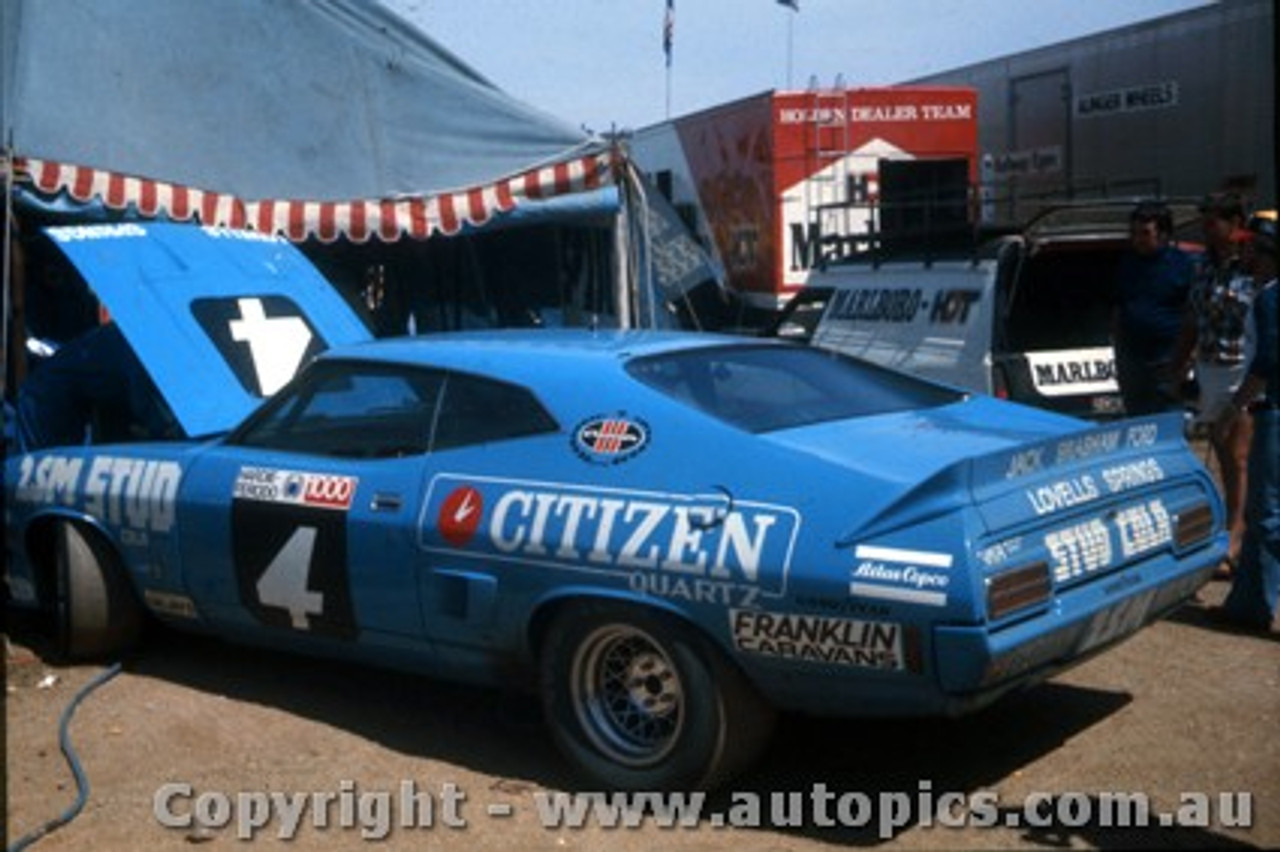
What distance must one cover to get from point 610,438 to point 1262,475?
9.85ft

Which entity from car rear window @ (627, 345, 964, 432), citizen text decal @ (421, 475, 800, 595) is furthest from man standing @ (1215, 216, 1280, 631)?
citizen text decal @ (421, 475, 800, 595)

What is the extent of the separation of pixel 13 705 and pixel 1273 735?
444 cm

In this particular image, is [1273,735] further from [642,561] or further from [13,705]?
[13,705]

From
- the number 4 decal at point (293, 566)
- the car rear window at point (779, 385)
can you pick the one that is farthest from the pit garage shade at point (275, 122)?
the car rear window at point (779, 385)

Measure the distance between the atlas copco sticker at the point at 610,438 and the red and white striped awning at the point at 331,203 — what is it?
5077mm

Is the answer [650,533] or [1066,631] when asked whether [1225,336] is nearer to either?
[1066,631]

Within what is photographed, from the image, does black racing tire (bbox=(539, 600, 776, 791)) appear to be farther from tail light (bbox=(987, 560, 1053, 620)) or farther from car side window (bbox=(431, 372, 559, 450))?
tail light (bbox=(987, 560, 1053, 620))

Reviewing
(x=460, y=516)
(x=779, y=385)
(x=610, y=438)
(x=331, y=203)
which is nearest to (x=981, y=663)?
(x=610, y=438)

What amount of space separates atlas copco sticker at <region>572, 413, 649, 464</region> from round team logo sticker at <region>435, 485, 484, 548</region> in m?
0.37

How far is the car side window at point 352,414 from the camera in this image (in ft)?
16.4

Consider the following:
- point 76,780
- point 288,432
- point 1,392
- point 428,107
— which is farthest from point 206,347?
point 428,107

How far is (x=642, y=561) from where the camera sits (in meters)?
4.17

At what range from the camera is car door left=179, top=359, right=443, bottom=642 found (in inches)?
189

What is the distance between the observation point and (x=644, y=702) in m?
4.35
